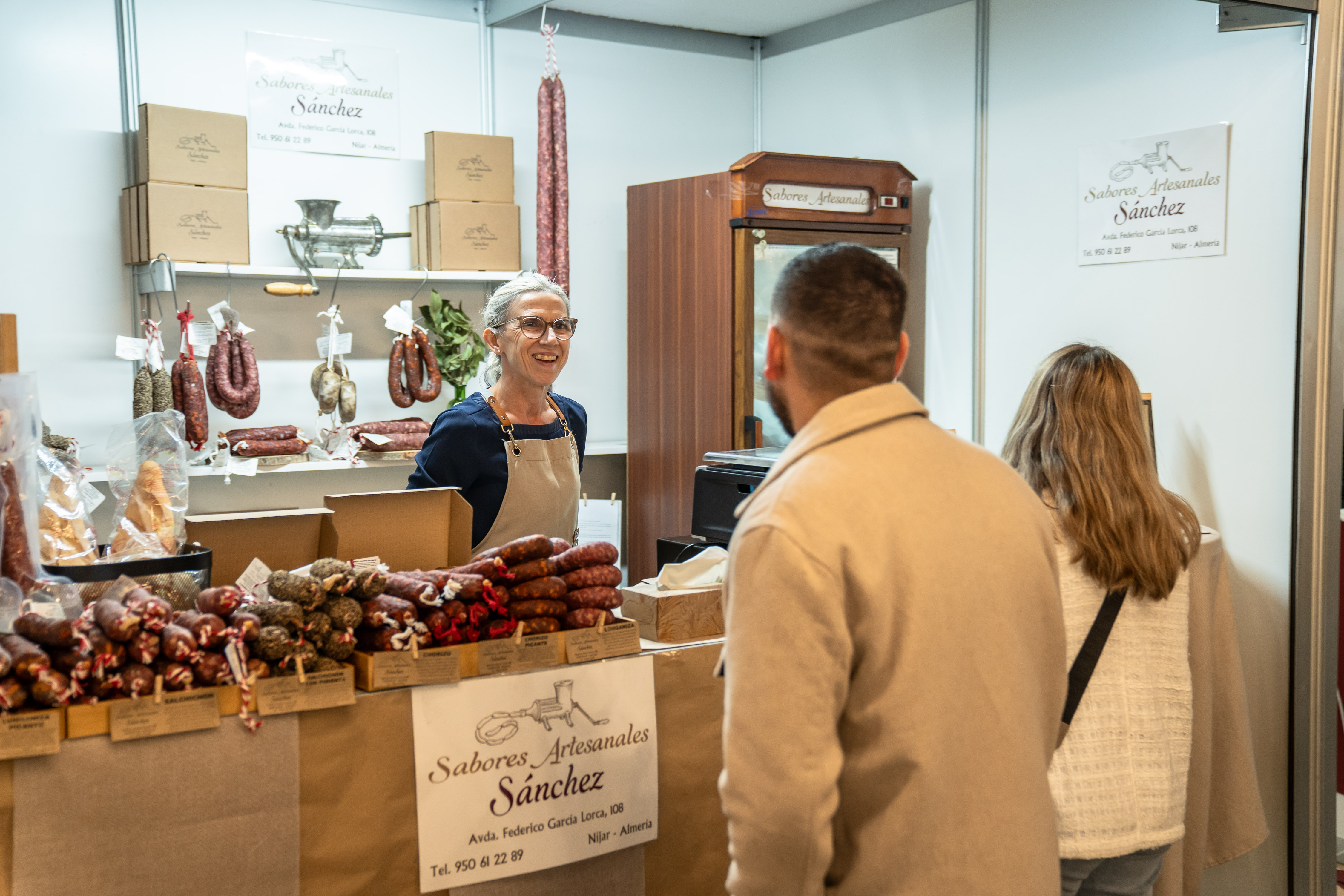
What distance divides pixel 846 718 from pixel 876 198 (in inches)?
119

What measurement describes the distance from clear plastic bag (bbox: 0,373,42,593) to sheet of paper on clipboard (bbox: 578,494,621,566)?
252cm

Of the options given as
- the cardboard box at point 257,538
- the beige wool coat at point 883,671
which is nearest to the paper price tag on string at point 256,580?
the cardboard box at point 257,538

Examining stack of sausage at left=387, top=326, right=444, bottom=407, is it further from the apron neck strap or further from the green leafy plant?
the apron neck strap

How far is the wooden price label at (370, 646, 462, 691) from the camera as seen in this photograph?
1.79 metres

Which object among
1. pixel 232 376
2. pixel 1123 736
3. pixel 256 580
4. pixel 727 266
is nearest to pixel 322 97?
pixel 232 376

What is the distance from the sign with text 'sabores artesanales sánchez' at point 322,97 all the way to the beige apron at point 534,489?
1.70 metres

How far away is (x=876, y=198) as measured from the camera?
4.01 meters

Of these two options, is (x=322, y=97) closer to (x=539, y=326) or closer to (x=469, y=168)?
(x=469, y=168)

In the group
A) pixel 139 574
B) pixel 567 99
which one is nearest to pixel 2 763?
pixel 139 574

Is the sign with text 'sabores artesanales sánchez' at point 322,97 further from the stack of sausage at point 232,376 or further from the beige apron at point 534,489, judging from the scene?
the beige apron at point 534,489

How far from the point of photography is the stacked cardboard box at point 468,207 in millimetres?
3959

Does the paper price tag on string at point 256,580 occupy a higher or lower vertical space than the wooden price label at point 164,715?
higher

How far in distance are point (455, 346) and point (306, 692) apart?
2481 millimetres

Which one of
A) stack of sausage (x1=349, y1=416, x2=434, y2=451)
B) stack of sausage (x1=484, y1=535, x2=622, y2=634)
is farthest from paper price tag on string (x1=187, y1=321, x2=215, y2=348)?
stack of sausage (x1=484, y1=535, x2=622, y2=634)
